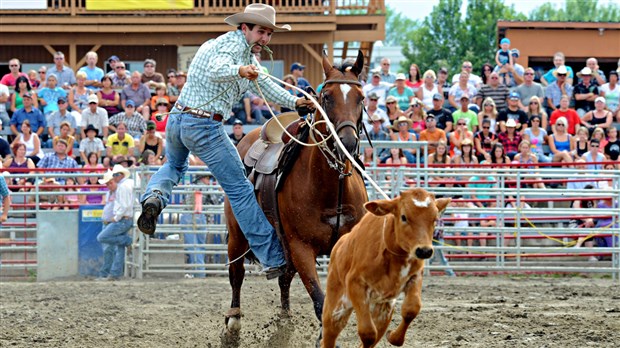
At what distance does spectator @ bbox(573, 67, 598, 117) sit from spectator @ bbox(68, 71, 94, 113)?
8.82 m

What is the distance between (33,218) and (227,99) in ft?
26.5

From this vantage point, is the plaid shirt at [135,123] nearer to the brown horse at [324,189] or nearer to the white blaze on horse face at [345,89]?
the brown horse at [324,189]

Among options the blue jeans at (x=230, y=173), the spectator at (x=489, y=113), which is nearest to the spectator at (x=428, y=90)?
the spectator at (x=489, y=113)

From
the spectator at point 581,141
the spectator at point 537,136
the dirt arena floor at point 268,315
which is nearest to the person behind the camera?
the dirt arena floor at point 268,315

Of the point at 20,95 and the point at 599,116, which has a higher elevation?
the point at 20,95

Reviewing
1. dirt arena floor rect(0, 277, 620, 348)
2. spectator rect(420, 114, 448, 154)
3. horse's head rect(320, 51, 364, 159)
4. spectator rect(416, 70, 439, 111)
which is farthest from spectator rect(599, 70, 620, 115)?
horse's head rect(320, 51, 364, 159)

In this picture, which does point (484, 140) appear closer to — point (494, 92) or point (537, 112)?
point (537, 112)

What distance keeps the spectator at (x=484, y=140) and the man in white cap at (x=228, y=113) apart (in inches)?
360

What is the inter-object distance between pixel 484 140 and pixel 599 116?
2.55m

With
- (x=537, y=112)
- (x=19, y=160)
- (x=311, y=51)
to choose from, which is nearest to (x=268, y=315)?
(x=19, y=160)

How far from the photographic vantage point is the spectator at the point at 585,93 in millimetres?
18688

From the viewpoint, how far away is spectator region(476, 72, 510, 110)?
1830 cm

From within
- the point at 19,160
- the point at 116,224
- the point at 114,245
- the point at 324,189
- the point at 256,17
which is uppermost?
the point at 256,17

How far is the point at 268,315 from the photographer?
991cm
